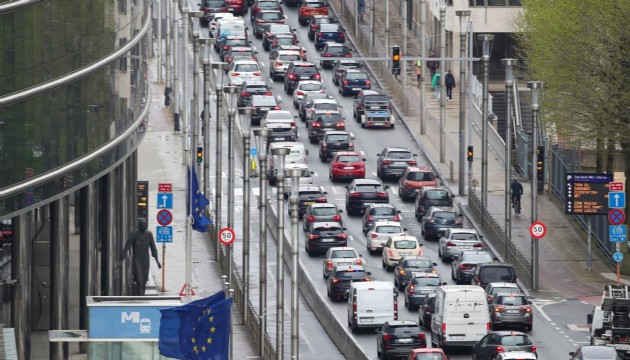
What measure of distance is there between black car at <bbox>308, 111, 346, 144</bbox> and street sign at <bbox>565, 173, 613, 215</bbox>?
23976 millimetres

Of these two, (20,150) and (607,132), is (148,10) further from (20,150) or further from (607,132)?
(607,132)

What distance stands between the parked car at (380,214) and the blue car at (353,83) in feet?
→ 92.2

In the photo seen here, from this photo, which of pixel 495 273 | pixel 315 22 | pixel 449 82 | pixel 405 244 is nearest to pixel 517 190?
pixel 405 244

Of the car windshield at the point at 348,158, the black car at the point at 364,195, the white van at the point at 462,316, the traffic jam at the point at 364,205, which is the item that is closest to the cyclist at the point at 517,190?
the traffic jam at the point at 364,205

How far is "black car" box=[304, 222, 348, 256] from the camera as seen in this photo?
8119 cm

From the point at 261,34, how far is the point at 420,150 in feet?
97.4

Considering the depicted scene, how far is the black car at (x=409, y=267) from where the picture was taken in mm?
74062

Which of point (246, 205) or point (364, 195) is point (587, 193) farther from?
point (246, 205)

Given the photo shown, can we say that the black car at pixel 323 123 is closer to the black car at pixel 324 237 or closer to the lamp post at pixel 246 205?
the black car at pixel 324 237

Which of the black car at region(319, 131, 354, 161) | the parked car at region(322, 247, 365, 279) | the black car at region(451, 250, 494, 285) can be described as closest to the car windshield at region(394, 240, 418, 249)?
the parked car at region(322, 247, 365, 279)

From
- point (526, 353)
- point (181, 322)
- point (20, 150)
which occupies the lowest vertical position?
point (526, 353)

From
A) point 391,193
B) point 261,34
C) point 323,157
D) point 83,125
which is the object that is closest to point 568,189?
point 391,193

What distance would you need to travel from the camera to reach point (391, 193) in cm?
9288

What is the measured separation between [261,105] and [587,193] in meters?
29.2
